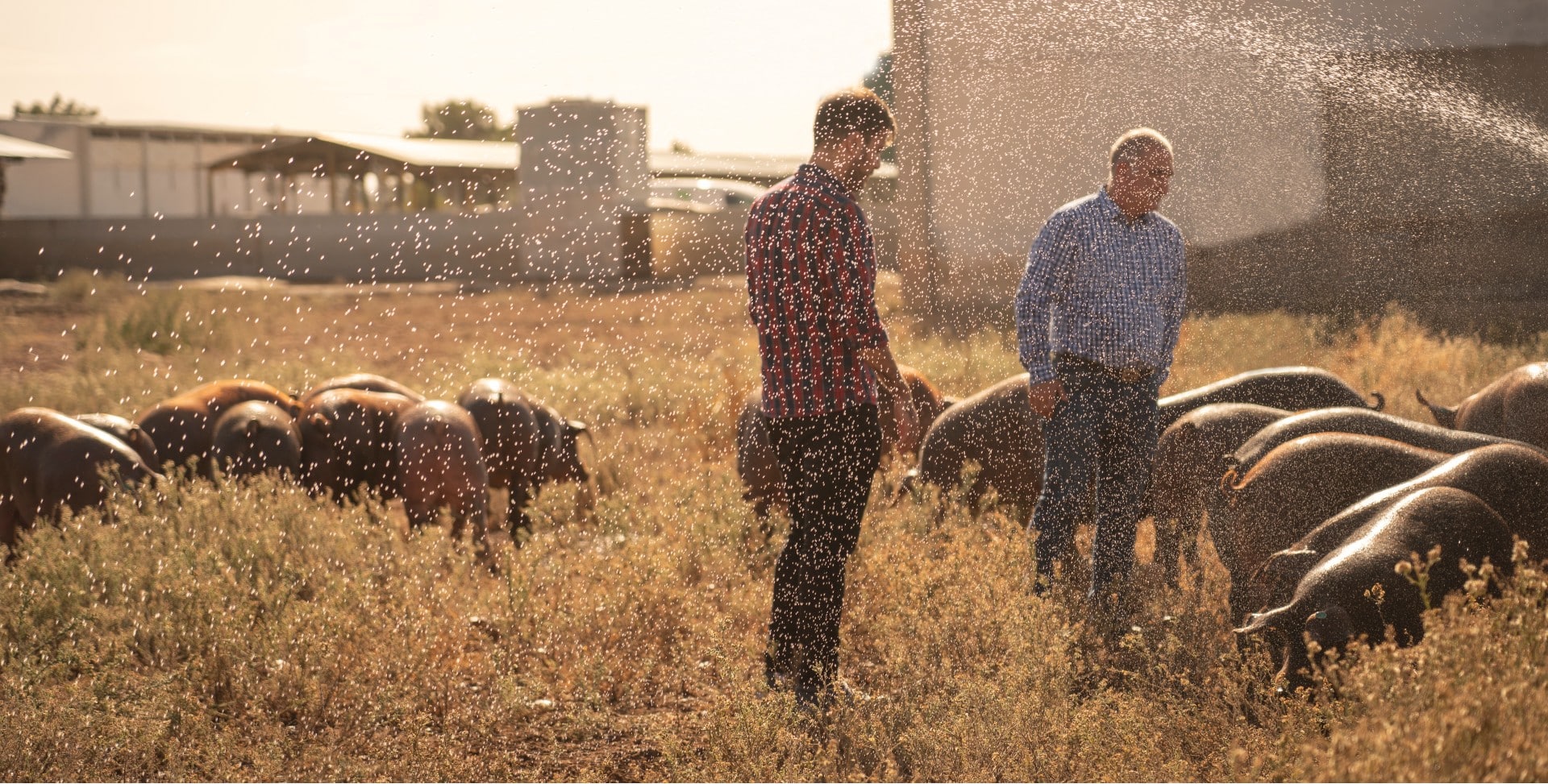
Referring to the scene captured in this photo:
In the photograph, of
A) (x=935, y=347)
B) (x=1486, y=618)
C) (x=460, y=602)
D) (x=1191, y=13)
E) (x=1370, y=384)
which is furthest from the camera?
(x=1191, y=13)

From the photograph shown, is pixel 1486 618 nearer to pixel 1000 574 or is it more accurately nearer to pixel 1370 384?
pixel 1000 574

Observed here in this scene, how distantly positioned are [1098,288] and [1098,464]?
0.67 metres

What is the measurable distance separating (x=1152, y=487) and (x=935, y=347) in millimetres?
6441

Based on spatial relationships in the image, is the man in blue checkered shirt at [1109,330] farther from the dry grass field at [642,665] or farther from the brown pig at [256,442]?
the brown pig at [256,442]

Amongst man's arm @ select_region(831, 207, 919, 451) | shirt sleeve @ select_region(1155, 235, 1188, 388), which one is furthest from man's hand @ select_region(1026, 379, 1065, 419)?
man's arm @ select_region(831, 207, 919, 451)

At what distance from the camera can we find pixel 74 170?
114ft

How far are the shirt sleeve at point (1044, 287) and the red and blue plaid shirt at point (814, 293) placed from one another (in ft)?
3.69

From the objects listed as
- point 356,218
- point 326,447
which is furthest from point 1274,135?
point 356,218

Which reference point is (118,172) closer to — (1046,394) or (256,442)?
(256,442)

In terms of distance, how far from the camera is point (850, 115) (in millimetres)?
4125

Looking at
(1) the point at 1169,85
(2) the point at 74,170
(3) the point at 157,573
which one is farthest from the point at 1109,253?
(2) the point at 74,170

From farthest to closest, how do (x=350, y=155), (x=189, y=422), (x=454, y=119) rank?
(x=454, y=119), (x=350, y=155), (x=189, y=422)

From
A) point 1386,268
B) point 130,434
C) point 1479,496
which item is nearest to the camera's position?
point 1479,496

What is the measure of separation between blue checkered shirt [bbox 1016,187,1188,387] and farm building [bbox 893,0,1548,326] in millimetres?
8813
